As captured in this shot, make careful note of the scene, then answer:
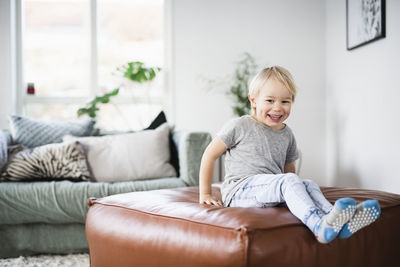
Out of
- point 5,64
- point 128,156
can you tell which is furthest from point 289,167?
point 5,64

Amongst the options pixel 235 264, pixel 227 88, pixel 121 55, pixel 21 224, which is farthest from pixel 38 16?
pixel 235 264

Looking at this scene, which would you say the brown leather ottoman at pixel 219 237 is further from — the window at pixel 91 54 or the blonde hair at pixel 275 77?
the window at pixel 91 54

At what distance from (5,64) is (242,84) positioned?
2.07 metres

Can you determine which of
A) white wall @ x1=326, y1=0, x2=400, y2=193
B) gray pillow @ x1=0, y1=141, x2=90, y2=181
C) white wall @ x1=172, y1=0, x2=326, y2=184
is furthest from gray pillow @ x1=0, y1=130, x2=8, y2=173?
white wall @ x1=326, y1=0, x2=400, y2=193

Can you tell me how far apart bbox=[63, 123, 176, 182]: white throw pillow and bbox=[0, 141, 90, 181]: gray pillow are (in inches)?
4.7

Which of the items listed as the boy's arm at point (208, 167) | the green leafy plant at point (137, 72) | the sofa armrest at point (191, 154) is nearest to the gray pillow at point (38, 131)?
the green leafy plant at point (137, 72)

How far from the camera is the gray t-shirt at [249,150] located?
157 cm

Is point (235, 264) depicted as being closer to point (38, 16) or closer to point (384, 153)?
point (384, 153)

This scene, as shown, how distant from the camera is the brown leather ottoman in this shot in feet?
3.63

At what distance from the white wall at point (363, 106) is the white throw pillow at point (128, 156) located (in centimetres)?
142

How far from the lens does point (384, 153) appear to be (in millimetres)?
2619

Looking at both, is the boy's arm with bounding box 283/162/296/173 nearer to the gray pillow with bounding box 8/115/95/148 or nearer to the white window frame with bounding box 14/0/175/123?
the gray pillow with bounding box 8/115/95/148

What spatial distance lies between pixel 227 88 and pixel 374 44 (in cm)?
133

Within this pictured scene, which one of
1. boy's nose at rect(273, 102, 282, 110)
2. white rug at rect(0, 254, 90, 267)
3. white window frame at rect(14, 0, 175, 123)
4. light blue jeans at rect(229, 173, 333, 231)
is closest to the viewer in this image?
light blue jeans at rect(229, 173, 333, 231)
